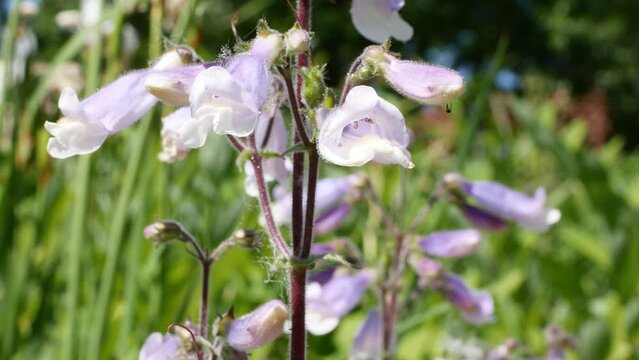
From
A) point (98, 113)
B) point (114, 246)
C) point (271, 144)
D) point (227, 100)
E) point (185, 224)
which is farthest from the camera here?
point (185, 224)

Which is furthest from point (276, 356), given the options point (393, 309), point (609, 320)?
point (609, 320)

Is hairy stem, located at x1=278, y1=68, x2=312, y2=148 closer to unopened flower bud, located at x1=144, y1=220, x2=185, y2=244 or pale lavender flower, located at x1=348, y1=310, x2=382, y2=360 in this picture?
unopened flower bud, located at x1=144, y1=220, x2=185, y2=244

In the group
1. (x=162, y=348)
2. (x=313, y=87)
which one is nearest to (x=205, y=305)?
(x=162, y=348)

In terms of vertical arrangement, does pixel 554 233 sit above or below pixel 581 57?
below

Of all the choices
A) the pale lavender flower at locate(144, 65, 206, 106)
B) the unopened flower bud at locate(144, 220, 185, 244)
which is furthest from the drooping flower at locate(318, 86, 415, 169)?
the unopened flower bud at locate(144, 220, 185, 244)

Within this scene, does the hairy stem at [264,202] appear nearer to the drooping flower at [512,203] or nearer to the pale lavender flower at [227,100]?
the pale lavender flower at [227,100]

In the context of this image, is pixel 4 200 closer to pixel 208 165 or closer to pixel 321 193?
pixel 321 193

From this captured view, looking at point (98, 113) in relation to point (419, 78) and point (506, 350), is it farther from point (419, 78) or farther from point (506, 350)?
point (506, 350)
